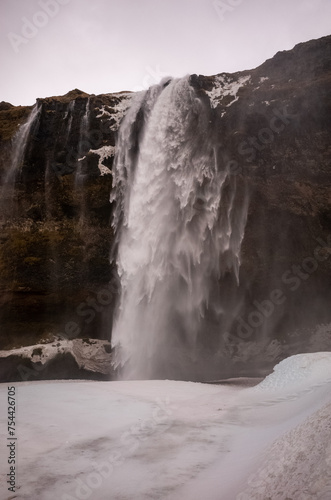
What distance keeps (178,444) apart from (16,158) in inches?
583

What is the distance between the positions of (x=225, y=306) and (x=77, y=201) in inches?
295

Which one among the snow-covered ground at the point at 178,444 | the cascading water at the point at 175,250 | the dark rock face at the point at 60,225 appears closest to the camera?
the snow-covered ground at the point at 178,444

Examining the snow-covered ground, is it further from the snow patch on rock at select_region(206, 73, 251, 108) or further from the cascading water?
the snow patch on rock at select_region(206, 73, 251, 108)

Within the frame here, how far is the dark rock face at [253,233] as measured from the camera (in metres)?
14.8

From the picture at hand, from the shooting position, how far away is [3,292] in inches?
586

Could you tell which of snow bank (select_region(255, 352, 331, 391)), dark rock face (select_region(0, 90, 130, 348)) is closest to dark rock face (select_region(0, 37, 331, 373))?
dark rock face (select_region(0, 90, 130, 348))

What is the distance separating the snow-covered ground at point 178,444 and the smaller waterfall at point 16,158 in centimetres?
1015

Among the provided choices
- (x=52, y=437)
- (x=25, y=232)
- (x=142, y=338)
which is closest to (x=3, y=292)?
(x=25, y=232)

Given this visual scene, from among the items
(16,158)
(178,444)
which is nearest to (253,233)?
(16,158)

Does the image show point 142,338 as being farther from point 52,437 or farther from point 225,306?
point 52,437

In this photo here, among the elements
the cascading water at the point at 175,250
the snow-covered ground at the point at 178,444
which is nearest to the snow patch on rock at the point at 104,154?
the cascading water at the point at 175,250

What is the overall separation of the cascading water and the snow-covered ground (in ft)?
21.2

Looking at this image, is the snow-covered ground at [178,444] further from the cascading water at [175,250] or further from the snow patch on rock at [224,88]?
the snow patch on rock at [224,88]

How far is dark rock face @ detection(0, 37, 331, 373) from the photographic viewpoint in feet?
48.5
